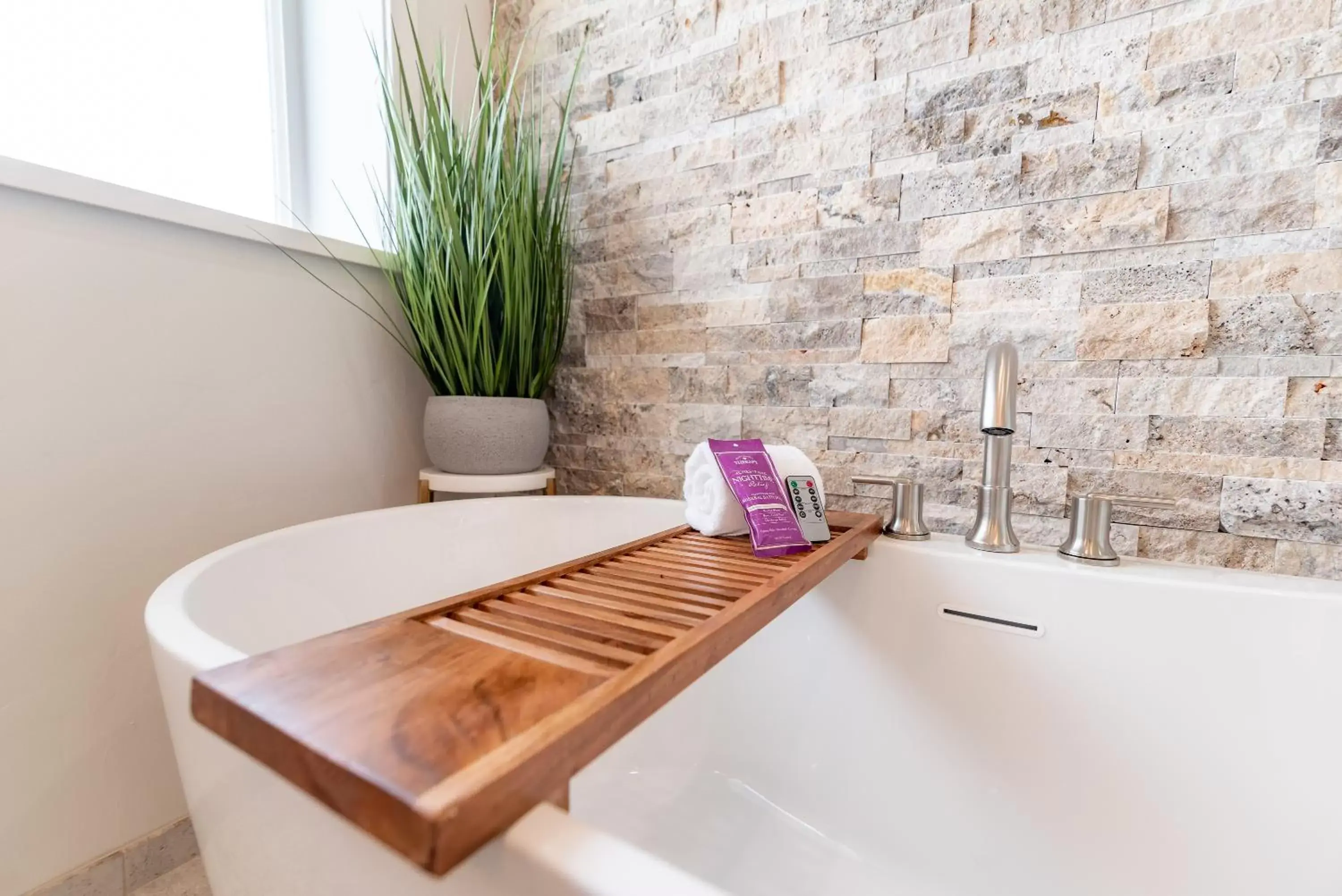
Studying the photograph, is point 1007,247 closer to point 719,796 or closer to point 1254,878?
point 1254,878

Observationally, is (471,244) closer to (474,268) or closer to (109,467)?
(474,268)

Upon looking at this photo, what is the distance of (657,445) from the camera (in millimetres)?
1262

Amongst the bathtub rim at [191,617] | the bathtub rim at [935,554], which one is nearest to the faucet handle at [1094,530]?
the bathtub rim at [935,554]

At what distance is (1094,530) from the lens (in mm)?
784

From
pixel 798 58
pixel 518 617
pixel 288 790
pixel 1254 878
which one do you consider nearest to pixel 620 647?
pixel 518 617

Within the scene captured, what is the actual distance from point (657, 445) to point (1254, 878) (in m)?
1.01

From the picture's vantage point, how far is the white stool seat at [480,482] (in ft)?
3.74

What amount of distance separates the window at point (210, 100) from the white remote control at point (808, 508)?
3.27ft

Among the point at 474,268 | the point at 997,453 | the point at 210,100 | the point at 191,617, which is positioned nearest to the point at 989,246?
the point at 997,453

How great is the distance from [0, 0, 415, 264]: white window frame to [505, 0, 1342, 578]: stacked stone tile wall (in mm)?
542

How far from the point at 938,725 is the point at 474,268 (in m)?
1.04

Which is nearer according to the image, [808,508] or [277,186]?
[808,508]

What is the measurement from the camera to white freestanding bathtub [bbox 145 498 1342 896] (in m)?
0.64

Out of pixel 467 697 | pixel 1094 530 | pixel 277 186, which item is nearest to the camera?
pixel 467 697
